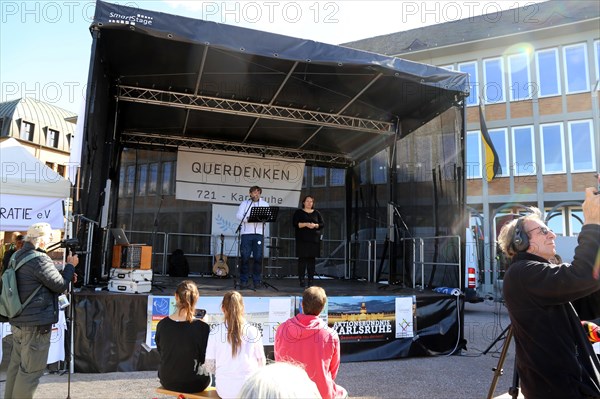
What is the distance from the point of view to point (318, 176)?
12.1 metres

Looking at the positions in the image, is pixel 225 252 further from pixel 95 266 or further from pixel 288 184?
pixel 95 266

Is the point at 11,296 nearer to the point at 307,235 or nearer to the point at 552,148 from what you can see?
the point at 307,235

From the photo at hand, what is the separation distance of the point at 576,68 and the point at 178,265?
1856 cm

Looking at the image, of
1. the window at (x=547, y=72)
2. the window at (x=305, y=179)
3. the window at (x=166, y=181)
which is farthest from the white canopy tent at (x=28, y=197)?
the window at (x=547, y=72)

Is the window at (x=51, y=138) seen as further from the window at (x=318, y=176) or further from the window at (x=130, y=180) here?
the window at (x=318, y=176)

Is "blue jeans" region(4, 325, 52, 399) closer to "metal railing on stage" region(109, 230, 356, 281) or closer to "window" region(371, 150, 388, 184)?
"metal railing on stage" region(109, 230, 356, 281)

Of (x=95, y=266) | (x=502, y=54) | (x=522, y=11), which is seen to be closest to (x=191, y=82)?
(x=95, y=266)

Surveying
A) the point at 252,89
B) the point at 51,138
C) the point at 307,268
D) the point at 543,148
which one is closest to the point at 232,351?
the point at 307,268

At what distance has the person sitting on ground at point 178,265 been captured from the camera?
35.6 feet

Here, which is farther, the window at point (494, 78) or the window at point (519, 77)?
the window at point (494, 78)

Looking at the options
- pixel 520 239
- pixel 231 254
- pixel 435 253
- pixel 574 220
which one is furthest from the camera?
pixel 574 220

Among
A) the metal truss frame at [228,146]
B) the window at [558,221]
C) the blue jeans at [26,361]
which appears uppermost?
the metal truss frame at [228,146]

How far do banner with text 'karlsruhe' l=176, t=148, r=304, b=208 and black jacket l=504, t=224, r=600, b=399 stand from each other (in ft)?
30.7

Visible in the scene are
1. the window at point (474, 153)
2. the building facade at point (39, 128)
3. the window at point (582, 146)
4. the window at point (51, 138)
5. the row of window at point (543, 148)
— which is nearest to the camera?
the window at point (582, 146)
